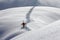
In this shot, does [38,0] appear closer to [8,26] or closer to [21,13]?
[21,13]

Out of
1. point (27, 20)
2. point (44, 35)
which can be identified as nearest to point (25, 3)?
point (27, 20)

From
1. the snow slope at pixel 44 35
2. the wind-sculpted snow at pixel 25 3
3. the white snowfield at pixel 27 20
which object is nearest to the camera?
the snow slope at pixel 44 35

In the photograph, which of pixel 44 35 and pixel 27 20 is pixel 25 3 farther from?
pixel 44 35

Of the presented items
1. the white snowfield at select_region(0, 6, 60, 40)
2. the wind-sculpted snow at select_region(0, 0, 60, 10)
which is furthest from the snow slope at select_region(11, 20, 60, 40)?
the wind-sculpted snow at select_region(0, 0, 60, 10)

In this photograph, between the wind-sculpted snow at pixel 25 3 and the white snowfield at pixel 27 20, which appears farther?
the wind-sculpted snow at pixel 25 3

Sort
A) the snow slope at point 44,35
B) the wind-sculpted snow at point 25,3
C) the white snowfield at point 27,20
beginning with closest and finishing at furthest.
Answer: the snow slope at point 44,35
the white snowfield at point 27,20
the wind-sculpted snow at point 25,3

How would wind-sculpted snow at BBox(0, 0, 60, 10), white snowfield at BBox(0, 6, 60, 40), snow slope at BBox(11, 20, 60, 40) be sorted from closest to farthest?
snow slope at BBox(11, 20, 60, 40) → white snowfield at BBox(0, 6, 60, 40) → wind-sculpted snow at BBox(0, 0, 60, 10)

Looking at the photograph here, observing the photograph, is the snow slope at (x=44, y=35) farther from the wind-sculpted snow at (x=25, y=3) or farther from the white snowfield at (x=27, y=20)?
the wind-sculpted snow at (x=25, y=3)

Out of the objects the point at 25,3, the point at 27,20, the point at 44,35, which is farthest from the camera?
the point at 25,3

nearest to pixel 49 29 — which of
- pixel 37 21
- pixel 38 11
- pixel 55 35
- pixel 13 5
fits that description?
pixel 55 35

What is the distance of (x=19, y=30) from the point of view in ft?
2.89

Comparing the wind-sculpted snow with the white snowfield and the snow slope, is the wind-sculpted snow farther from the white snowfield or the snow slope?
the snow slope

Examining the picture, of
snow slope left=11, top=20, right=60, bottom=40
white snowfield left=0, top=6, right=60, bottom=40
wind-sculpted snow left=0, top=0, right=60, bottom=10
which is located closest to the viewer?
snow slope left=11, top=20, right=60, bottom=40

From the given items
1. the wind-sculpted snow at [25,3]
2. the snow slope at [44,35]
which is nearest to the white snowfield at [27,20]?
the snow slope at [44,35]
